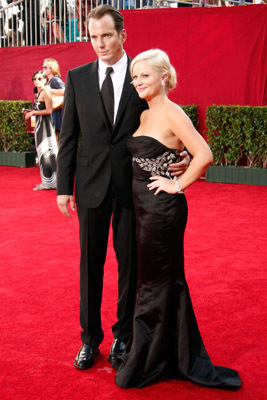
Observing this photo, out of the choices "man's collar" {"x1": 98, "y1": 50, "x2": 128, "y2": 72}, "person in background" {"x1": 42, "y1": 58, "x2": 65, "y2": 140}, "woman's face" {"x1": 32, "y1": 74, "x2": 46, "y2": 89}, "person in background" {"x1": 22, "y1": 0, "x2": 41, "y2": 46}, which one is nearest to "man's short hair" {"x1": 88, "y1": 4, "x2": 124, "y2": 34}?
"man's collar" {"x1": 98, "y1": 50, "x2": 128, "y2": 72}

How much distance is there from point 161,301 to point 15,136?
32.4 feet

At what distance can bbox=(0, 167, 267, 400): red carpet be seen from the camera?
343 cm

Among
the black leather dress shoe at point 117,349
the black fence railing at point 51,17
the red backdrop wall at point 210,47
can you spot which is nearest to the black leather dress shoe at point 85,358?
the black leather dress shoe at point 117,349

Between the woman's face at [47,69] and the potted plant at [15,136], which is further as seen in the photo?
the potted plant at [15,136]

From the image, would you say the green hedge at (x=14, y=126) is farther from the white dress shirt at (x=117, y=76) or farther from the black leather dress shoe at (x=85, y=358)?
the black leather dress shoe at (x=85, y=358)

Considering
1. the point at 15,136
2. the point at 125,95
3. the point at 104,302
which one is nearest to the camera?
the point at 125,95

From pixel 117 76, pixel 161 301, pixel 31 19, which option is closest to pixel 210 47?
pixel 31 19

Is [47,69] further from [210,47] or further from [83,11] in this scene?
[83,11]

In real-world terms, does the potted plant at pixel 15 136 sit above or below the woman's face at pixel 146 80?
below

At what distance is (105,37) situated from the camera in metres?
3.40

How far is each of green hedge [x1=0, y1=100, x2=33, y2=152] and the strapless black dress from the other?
9.55 meters

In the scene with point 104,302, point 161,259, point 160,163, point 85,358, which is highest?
point 160,163

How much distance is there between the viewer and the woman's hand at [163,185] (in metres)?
3.34

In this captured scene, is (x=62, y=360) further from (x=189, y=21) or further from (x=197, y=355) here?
(x=189, y=21)
